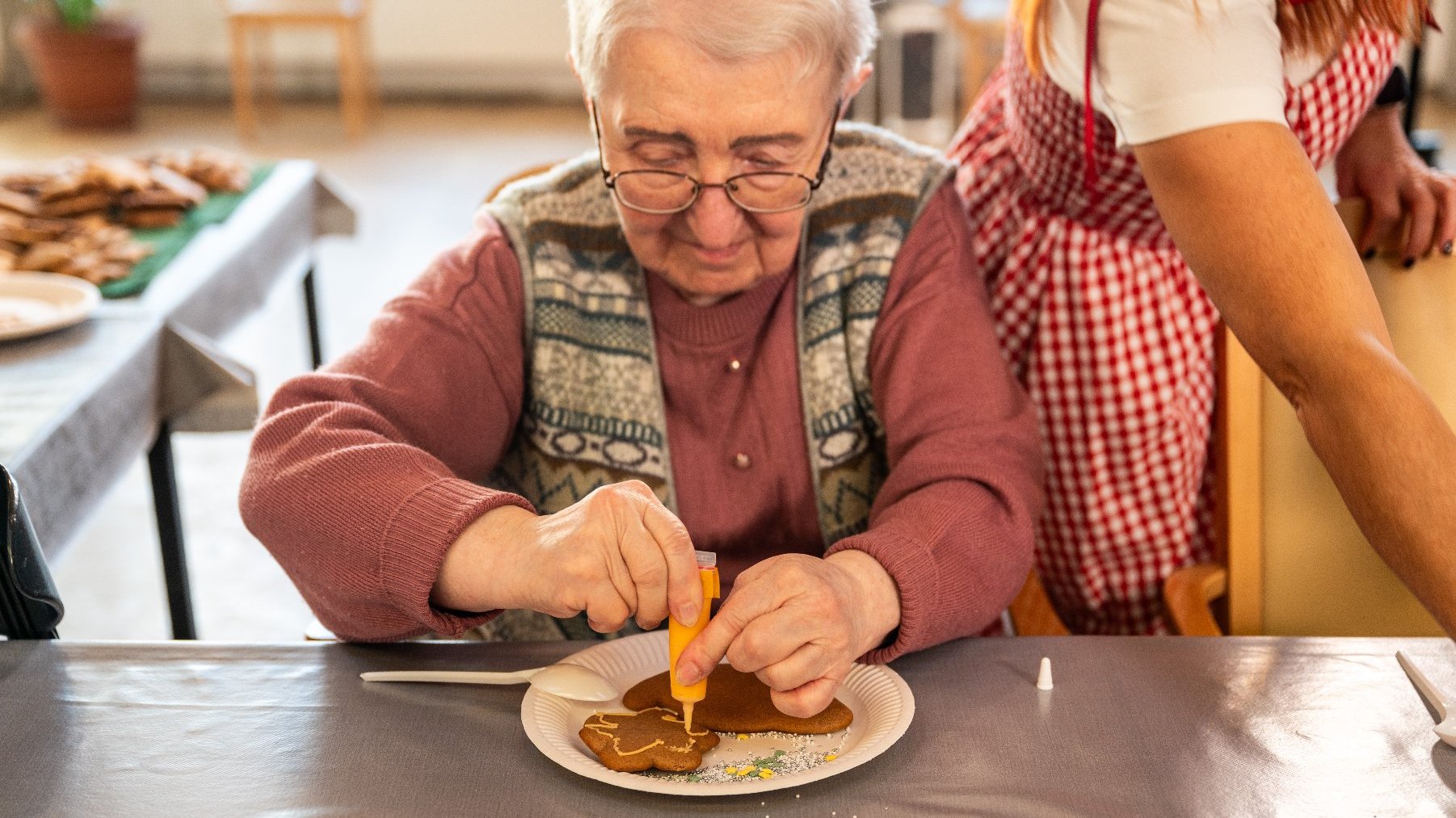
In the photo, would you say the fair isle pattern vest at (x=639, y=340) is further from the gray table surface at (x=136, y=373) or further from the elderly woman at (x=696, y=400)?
the gray table surface at (x=136, y=373)

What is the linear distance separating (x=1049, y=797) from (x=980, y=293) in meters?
0.66

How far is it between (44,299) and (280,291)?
695mm

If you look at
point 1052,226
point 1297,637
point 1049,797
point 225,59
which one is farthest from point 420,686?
point 225,59

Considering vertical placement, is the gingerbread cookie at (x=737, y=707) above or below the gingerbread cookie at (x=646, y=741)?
below

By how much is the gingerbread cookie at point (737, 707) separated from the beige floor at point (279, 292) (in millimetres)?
1040

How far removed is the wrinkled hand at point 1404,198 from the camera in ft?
4.96

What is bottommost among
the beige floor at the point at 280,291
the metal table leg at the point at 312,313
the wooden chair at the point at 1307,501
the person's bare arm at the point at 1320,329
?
the beige floor at the point at 280,291

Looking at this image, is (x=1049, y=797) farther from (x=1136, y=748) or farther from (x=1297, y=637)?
(x=1297, y=637)

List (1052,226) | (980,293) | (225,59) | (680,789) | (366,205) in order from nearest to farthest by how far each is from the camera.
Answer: (680,789), (980,293), (1052,226), (366,205), (225,59)

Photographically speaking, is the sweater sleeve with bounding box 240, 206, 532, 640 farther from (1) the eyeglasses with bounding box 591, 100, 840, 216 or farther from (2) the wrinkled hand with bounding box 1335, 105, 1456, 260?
Result: (2) the wrinkled hand with bounding box 1335, 105, 1456, 260

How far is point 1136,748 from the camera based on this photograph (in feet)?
3.44

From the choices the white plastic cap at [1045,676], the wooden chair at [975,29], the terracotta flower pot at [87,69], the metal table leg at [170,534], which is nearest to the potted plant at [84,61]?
the terracotta flower pot at [87,69]

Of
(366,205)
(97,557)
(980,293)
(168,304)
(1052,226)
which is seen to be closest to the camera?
(980,293)

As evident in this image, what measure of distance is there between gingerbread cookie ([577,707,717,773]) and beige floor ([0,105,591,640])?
103cm
